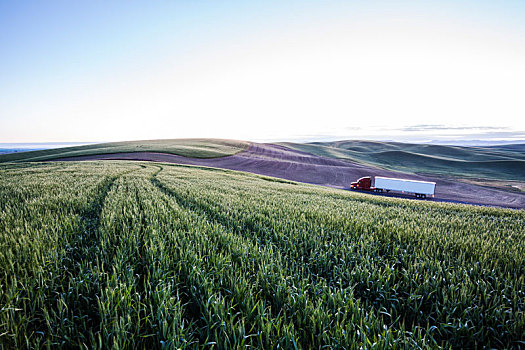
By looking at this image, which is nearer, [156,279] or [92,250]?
[156,279]

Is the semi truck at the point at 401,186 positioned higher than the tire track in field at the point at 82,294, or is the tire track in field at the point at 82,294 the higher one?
the tire track in field at the point at 82,294

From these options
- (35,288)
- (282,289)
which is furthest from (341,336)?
(35,288)

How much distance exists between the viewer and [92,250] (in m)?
3.89

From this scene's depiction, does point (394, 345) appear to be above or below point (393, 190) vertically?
above

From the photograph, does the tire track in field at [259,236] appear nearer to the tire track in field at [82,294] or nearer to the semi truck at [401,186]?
the tire track in field at [82,294]

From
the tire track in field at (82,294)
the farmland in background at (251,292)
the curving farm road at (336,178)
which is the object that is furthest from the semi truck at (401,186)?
the tire track in field at (82,294)

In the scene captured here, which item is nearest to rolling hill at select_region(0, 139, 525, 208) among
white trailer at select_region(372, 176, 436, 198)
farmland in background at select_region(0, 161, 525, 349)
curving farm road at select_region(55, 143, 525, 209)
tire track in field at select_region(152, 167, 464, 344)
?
curving farm road at select_region(55, 143, 525, 209)

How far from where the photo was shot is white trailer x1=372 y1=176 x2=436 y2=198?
32.5 m

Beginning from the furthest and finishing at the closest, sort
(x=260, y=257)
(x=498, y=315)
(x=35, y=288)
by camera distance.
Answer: (x=260, y=257) → (x=35, y=288) → (x=498, y=315)

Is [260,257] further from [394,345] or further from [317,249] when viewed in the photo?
[394,345]

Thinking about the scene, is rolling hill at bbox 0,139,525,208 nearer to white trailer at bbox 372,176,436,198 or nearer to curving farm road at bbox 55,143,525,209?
curving farm road at bbox 55,143,525,209

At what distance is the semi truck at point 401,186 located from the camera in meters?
32.6

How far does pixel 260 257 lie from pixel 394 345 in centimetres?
217

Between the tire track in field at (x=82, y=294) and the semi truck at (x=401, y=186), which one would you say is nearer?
the tire track in field at (x=82, y=294)
